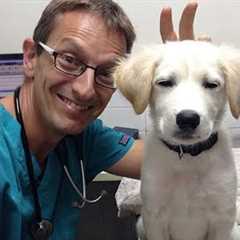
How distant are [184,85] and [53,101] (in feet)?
0.88

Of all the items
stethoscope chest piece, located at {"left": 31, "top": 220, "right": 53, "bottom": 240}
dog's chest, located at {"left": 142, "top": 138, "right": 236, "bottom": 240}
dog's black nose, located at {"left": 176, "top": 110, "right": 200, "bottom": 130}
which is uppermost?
dog's black nose, located at {"left": 176, "top": 110, "right": 200, "bottom": 130}

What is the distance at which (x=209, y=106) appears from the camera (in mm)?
933

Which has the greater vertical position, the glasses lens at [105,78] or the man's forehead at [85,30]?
the man's forehead at [85,30]

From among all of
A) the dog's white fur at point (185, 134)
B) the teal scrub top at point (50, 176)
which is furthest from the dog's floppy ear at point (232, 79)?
the teal scrub top at point (50, 176)

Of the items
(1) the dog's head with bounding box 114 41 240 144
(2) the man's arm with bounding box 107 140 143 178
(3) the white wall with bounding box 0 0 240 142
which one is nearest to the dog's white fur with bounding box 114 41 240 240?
(1) the dog's head with bounding box 114 41 240 144

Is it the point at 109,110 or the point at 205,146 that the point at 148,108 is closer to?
the point at 205,146

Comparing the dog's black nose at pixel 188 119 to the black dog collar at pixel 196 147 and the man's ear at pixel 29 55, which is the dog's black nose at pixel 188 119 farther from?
the man's ear at pixel 29 55

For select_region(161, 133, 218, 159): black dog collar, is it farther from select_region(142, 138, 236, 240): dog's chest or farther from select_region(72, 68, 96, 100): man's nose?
select_region(72, 68, 96, 100): man's nose

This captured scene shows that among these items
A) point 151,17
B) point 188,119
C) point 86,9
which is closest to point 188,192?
point 188,119

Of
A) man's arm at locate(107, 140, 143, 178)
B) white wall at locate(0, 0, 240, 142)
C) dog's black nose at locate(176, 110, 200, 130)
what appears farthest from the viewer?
white wall at locate(0, 0, 240, 142)

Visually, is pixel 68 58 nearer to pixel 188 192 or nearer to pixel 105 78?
pixel 105 78

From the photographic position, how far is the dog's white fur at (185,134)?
3.06 ft

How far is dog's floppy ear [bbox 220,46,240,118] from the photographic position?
95cm

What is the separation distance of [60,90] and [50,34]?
12cm
